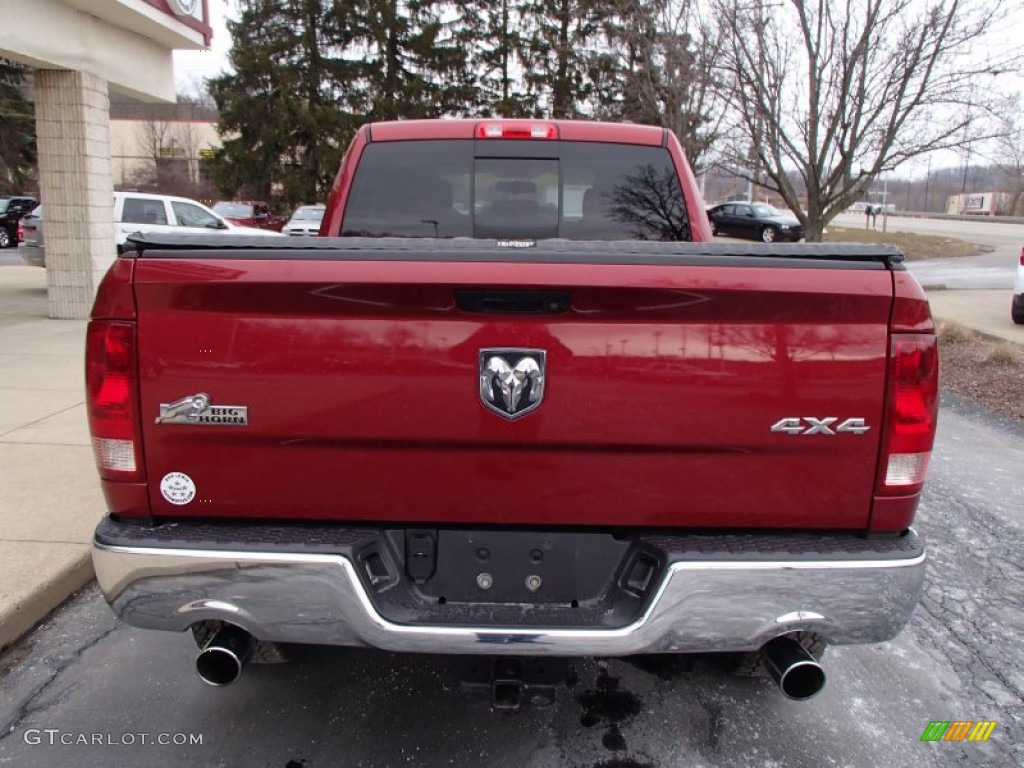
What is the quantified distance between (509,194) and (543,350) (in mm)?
1803

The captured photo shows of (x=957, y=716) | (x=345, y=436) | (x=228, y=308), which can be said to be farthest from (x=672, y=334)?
(x=957, y=716)

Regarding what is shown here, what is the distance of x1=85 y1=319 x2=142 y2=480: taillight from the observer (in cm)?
199

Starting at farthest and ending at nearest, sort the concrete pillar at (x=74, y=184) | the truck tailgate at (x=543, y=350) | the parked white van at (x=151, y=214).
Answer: the parked white van at (x=151, y=214), the concrete pillar at (x=74, y=184), the truck tailgate at (x=543, y=350)

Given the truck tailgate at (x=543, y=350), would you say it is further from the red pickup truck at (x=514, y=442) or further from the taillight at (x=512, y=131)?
the taillight at (x=512, y=131)

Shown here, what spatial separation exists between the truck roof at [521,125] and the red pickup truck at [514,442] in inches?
65.7

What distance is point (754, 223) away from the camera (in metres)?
31.9

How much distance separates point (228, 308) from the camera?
197 centimetres

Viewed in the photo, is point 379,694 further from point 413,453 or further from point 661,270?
point 661,270

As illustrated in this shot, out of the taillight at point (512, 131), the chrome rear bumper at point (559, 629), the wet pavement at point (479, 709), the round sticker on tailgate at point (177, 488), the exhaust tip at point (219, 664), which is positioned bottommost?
the wet pavement at point (479, 709)

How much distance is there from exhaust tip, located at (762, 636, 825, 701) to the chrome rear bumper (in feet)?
0.39

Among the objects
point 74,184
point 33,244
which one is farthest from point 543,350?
point 33,244

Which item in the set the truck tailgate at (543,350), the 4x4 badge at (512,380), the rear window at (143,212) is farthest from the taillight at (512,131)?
the rear window at (143,212)

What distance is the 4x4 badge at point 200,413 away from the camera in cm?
199

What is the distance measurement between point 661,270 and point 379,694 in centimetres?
192
